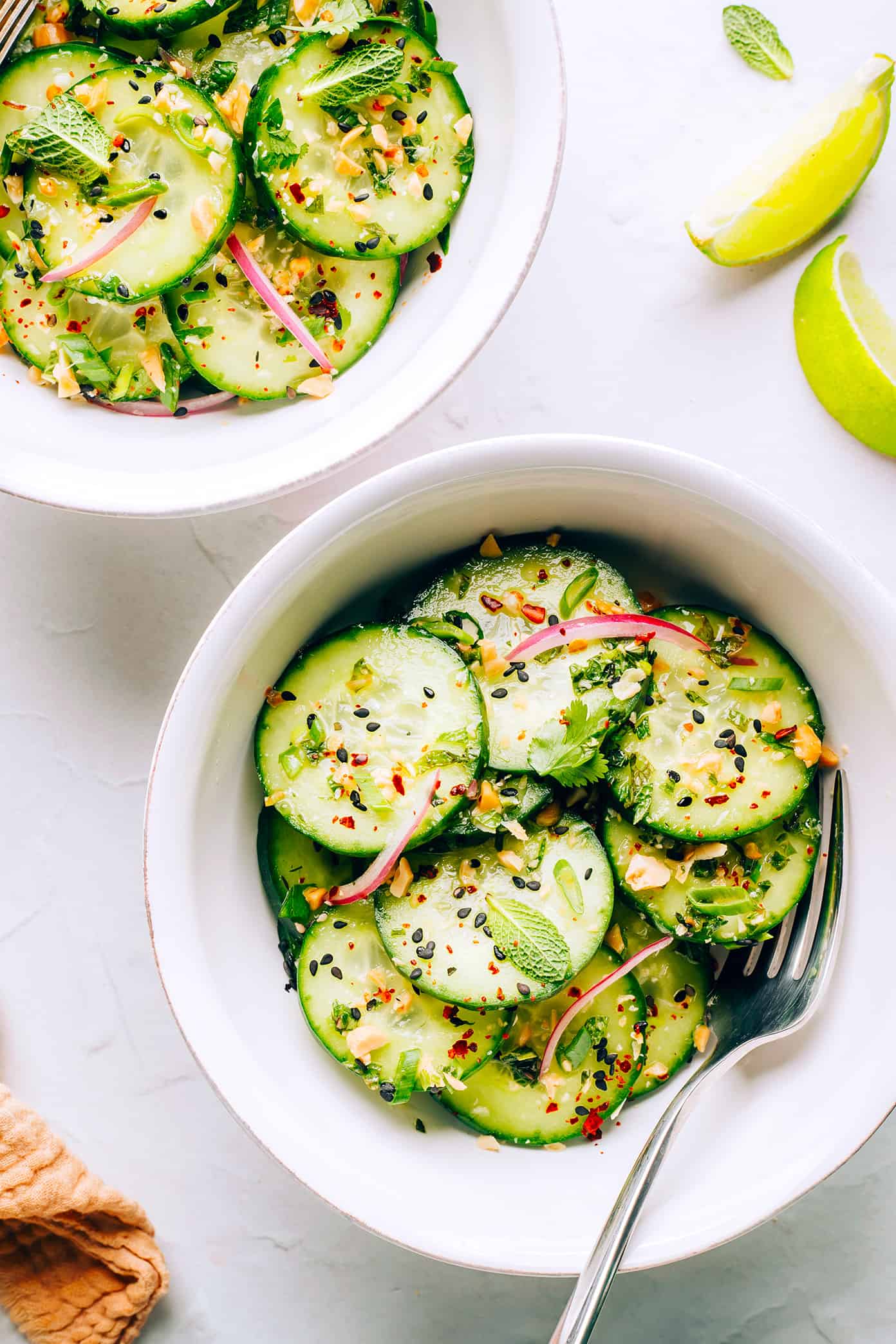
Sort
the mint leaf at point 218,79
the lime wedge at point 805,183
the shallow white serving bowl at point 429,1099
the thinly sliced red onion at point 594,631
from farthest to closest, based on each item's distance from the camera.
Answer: the lime wedge at point 805,183 < the mint leaf at point 218,79 < the thinly sliced red onion at point 594,631 < the shallow white serving bowl at point 429,1099

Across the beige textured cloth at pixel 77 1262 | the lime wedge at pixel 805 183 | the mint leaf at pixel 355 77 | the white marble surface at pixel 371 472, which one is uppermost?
the lime wedge at pixel 805 183

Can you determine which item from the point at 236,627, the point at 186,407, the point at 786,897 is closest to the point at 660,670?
the point at 786,897

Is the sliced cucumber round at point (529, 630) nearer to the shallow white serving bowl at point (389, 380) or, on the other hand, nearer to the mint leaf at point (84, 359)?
the shallow white serving bowl at point (389, 380)

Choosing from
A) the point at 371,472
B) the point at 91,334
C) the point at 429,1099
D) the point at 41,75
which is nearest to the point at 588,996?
the point at 429,1099

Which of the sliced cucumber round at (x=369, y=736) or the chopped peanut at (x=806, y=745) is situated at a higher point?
the chopped peanut at (x=806, y=745)

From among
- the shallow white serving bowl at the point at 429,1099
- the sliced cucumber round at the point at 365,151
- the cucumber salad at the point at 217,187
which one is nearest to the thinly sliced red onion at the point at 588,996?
the shallow white serving bowl at the point at 429,1099

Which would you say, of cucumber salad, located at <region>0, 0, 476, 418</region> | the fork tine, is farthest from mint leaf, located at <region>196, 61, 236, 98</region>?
the fork tine

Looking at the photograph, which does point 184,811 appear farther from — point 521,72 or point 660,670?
point 521,72
